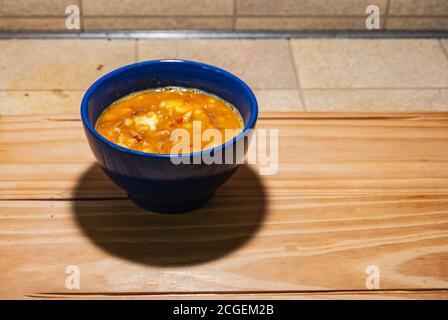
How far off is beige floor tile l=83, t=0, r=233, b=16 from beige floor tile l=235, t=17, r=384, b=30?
0.08m

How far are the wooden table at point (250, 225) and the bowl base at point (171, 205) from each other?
0.01 meters

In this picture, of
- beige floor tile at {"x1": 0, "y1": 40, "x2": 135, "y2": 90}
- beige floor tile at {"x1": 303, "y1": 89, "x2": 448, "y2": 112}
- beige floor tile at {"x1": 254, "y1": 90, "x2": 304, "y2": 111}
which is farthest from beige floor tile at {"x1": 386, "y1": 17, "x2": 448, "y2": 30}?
beige floor tile at {"x1": 0, "y1": 40, "x2": 135, "y2": 90}

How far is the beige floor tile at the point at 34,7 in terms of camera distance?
212cm

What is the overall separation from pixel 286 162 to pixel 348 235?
0.61 feet

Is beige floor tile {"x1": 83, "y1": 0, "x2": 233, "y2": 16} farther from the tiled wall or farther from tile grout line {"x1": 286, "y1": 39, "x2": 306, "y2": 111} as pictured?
tile grout line {"x1": 286, "y1": 39, "x2": 306, "y2": 111}

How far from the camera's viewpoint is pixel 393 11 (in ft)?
7.32

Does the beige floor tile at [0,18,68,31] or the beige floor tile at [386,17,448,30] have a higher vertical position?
the beige floor tile at [386,17,448,30]

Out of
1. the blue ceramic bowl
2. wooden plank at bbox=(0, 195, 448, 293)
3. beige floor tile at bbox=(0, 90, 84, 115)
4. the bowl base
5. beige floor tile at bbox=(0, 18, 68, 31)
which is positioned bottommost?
wooden plank at bbox=(0, 195, 448, 293)

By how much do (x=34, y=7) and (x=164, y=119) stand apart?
4.56ft

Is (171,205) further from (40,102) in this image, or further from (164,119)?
(40,102)

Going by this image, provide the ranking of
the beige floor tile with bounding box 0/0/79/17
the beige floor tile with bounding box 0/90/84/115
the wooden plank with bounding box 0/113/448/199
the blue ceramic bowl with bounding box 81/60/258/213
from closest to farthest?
the blue ceramic bowl with bounding box 81/60/258/213 → the wooden plank with bounding box 0/113/448/199 → the beige floor tile with bounding box 0/90/84/115 → the beige floor tile with bounding box 0/0/79/17

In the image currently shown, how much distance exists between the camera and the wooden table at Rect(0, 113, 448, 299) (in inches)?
33.4
